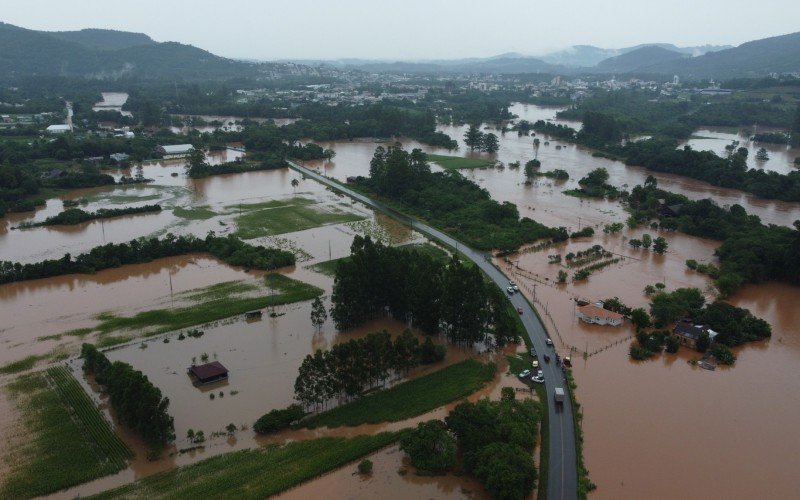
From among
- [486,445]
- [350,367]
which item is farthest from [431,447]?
[350,367]

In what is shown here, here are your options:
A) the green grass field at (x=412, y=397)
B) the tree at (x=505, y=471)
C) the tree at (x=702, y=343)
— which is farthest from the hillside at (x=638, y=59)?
the tree at (x=505, y=471)

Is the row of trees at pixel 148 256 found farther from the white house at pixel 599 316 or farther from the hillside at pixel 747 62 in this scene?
the hillside at pixel 747 62

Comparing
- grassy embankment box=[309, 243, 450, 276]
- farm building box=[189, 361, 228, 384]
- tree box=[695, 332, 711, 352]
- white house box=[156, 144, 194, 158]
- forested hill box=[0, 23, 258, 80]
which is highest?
forested hill box=[0, 23, 258, 80]

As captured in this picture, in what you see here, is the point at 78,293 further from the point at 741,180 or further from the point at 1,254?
the point at 741,180

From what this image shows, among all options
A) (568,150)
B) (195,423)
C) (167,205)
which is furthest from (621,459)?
(568,150)

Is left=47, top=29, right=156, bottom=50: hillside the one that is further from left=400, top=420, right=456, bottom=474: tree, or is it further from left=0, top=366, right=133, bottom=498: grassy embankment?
A: left=400, top=420, right=456, bottom=474: tree

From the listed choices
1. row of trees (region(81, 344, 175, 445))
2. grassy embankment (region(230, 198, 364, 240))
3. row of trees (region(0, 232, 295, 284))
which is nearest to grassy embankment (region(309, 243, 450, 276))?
row of trees (region(0, 232, 295, 284))

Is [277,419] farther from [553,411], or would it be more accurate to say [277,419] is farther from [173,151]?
[173,151]
